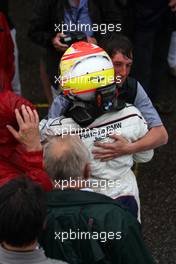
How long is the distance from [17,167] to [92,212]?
0.63m

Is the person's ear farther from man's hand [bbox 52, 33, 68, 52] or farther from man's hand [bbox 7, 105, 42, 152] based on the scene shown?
man's hand [bbox 52, 33, 68, 52]

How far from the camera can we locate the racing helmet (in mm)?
2695

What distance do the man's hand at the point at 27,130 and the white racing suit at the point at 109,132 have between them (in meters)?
0.16

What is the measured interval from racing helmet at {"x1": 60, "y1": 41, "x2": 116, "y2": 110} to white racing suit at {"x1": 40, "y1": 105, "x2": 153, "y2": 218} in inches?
3.6

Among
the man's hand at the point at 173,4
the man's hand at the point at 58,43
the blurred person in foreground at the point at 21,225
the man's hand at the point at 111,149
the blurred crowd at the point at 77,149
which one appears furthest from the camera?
the man's hand at the point at 173,4

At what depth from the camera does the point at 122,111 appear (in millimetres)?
2730

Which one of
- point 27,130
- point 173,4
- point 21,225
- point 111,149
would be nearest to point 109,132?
point 111,149

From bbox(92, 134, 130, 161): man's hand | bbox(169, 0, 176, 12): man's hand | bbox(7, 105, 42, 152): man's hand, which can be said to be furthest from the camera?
bbox(169, 0, 176, 12): man's hand

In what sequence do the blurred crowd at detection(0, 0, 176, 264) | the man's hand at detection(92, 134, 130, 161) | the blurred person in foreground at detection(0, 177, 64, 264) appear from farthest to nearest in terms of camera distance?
the man's hand at detection(92, 134, 130, 161)
the blurred crowd at detection(0, 0, 176, 264)
the blurred person in foreground at detection(0, 177, 64, 264)

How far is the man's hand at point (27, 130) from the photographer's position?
256cm

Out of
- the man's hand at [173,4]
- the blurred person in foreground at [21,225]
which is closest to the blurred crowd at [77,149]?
the blurred person in foreground at [21,225]

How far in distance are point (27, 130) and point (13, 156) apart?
18 cm

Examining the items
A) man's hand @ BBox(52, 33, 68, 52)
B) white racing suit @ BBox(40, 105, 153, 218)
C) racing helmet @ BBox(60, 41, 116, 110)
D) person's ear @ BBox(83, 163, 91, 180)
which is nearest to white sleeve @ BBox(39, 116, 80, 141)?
white racing suit @ BBox(40, 105, 153, 218)

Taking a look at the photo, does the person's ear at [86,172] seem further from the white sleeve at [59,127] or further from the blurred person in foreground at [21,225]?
the blurred person in foreground at [21,225]
